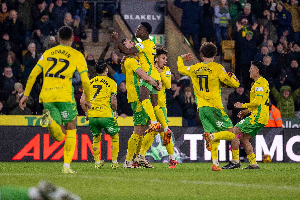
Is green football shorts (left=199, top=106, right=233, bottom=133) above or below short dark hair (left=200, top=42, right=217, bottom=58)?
below

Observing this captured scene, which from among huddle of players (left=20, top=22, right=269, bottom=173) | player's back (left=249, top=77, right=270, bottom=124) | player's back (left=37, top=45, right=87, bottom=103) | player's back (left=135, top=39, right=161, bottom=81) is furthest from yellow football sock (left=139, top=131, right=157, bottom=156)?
player's back (left=37, top=45, right=87, bottom=103)

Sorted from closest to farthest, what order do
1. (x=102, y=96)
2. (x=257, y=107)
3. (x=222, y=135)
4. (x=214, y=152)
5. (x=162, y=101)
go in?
(x=222, y=135), (x=214, y=152), (x=102, y=96), (x=257, y=107), (x=162, y=101)

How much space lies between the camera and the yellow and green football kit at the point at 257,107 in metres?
10.4

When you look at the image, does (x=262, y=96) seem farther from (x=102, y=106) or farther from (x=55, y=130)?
(x=55, y=130)

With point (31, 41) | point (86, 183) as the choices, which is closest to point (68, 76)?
point (86, 183)

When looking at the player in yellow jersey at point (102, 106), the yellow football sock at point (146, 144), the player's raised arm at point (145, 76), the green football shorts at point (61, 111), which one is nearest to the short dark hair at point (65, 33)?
the green football shorts at point (61, 111)

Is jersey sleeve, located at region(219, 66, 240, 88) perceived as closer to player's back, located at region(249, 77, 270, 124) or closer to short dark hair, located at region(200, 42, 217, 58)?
short dark hair, located at region(200, 42, 217, 58)

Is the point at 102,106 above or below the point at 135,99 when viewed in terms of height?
below

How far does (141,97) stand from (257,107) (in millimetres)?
2263

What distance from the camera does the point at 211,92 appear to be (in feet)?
31.2

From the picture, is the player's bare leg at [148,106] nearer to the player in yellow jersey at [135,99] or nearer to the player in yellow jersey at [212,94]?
the player in yellow jersey at [135,99]

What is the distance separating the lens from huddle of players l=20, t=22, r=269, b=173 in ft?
27.0

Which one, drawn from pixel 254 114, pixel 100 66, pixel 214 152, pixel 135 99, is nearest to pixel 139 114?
pixel 135 99

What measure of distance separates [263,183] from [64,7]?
12045 mm
